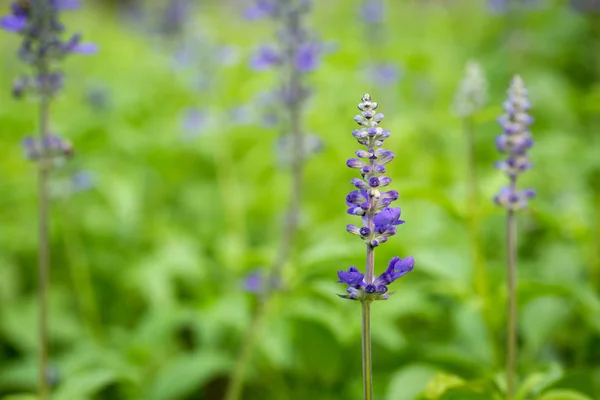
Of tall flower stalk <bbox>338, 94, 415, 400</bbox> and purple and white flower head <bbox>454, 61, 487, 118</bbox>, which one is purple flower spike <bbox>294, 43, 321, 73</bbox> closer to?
purple and white flower head <bbox>454, 61, 487, 118</bbox>

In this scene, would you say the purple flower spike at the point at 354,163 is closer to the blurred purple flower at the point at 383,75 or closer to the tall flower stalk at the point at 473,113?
the tall flower stalk at the point at 473,113

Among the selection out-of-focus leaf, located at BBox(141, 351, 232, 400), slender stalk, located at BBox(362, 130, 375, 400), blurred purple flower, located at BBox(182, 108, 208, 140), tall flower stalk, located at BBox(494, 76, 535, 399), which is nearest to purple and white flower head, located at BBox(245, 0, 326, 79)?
tall flower stalk, located at BBox(494, 76, 535, 399)

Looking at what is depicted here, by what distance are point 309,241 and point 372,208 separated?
3603mm

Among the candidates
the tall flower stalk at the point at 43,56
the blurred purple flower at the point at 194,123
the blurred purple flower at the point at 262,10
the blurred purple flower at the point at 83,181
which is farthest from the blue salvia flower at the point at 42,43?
the blurred purple flower at the point at 194,123

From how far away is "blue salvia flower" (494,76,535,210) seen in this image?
8.75 feet

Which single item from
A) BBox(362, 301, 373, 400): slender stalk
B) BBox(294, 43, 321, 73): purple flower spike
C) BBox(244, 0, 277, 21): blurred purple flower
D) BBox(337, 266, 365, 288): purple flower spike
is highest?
BBox(244, 0, 277, 21): blurred purple flower

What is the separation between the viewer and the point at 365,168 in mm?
1942

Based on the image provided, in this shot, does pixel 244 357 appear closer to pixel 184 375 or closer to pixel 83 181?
pixel 184 375

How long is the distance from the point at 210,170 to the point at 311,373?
11.7ft

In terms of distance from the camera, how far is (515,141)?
2758 mm

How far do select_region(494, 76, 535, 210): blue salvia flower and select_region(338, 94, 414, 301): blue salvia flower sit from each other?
94 cm

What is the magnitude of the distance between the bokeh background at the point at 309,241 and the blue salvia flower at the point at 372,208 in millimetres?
825

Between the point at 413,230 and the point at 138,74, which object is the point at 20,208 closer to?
the point at 413,230

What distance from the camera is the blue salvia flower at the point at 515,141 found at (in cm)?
267
